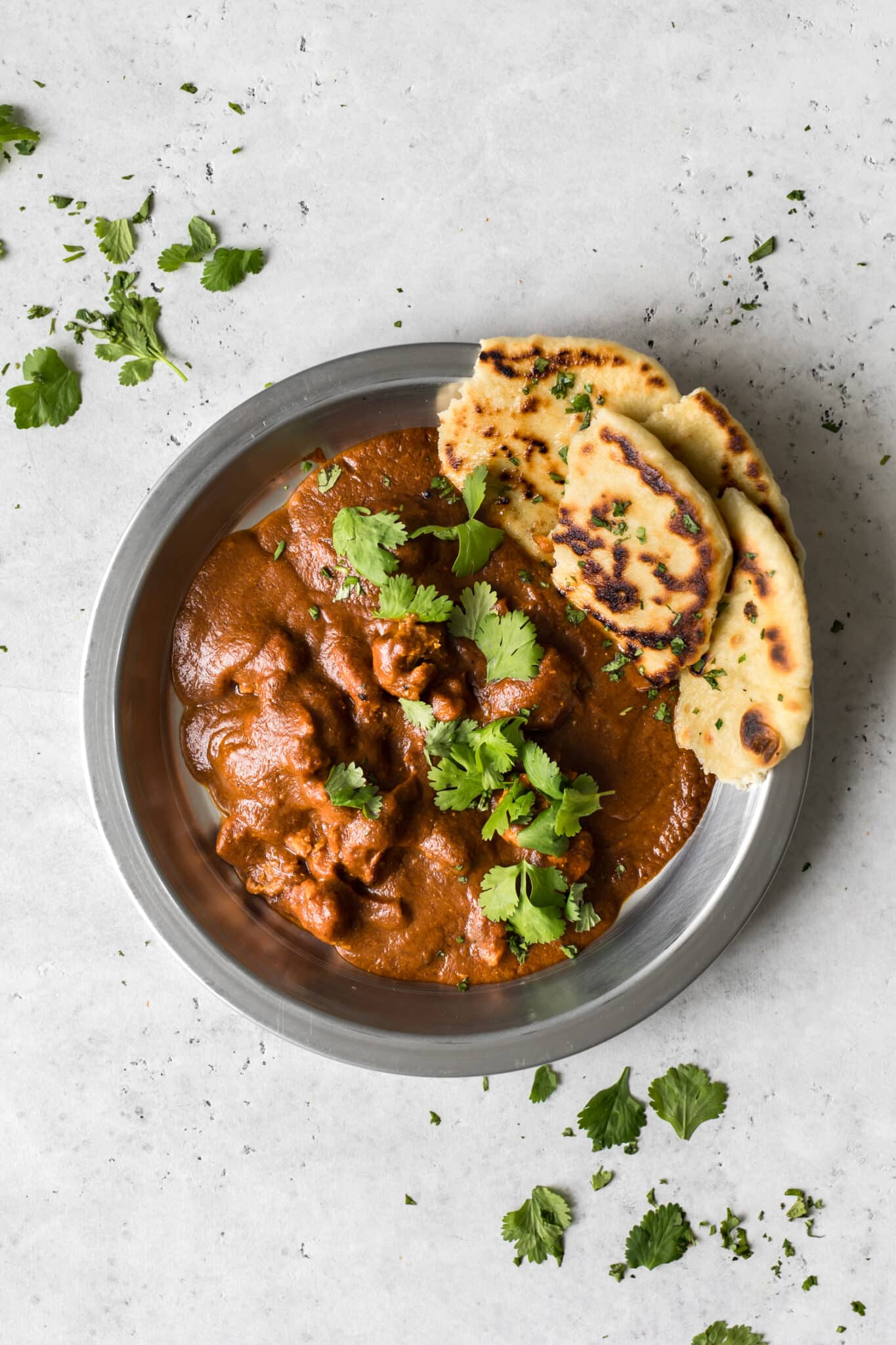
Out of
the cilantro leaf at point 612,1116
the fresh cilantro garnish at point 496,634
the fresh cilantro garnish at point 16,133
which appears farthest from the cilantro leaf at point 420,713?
the fresh cilantro garnish at point 16,133

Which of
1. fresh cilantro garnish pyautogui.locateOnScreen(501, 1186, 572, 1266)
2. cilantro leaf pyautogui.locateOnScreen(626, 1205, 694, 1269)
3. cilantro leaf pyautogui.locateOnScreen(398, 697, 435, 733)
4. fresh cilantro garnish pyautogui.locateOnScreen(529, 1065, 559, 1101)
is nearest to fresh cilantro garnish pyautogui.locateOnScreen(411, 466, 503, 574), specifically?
cilantro leaf pyautogui.locateOnScreen(398, 697, 435, 733)

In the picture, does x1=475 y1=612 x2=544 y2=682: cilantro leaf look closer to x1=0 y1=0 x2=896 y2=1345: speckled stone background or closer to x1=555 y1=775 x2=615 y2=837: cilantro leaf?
x1=555 y1=775 x2=615 y2=837: cilantro leaf

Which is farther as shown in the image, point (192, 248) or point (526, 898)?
point (192, 248)

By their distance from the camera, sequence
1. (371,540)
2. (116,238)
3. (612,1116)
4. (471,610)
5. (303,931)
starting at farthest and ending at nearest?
(612,1116), (116,238), (303,931), (471,610), (371,540)

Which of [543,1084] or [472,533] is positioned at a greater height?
[472,533]

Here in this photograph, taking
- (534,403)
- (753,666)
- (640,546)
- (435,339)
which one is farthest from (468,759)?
(435,339)

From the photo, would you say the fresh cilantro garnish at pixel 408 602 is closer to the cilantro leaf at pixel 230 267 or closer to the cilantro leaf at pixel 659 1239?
the cilantro leaf at pixel 230 267

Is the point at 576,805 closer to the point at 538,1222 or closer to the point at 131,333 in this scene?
the point at 538,1222

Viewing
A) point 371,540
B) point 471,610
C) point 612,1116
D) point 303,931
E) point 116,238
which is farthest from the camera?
point 612,1116
